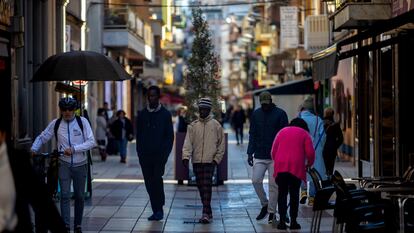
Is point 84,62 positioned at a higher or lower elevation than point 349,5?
lower

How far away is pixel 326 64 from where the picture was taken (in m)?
15.4

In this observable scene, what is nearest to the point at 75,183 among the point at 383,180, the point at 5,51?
the point at 383,180

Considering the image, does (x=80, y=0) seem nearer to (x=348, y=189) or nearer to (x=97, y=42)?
(x=97, y=42)

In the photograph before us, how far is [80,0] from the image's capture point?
96.3 feet

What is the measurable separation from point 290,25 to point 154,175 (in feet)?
99.5

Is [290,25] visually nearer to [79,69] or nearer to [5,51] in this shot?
[5,51]

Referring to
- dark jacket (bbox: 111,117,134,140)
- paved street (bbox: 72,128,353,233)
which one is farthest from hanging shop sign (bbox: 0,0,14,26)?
dark jacket (bbox: 111,117,134,140)

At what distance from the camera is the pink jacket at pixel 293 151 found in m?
13.0

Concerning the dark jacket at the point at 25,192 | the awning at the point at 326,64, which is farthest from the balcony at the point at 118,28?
the dark jacket at the point at 25,192

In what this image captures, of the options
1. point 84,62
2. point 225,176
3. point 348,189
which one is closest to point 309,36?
point 225,176

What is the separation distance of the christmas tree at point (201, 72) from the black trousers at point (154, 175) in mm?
7081

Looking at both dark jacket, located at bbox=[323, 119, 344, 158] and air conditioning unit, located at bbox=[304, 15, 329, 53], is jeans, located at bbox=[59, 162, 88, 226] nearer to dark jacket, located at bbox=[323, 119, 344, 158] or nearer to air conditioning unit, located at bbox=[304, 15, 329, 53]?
dark jacket, located at bbox=[323, 119, 344, 158]

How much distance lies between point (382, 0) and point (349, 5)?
68 centimetres

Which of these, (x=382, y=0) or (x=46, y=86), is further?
(x=46, y=86)
